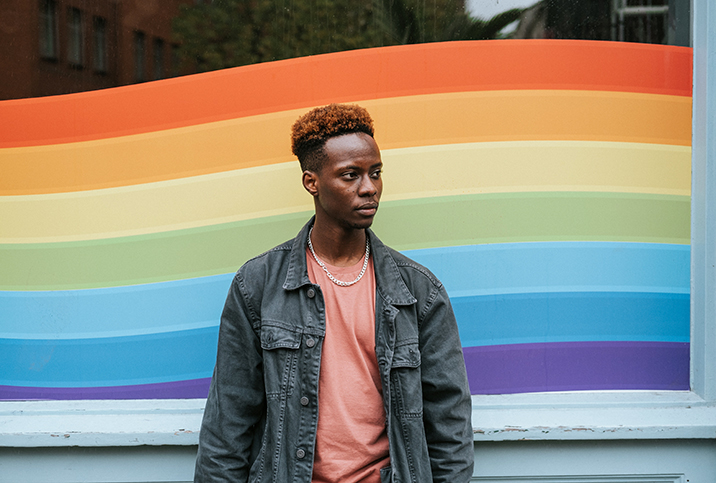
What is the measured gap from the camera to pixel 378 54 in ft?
8.68

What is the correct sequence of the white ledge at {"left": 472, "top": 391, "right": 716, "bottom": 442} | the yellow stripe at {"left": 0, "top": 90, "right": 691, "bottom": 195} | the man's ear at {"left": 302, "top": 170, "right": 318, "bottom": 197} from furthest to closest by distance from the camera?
the yellow stripe at {"left": 0, "top": 90, "right": 691, "bottom": 195}, the white ledge at {"left": 472, "top": 391, "right": 716, "bottom": 442}, the man's ear at {"left": 302, "top": 170, "right": 318, "bottom": 197}

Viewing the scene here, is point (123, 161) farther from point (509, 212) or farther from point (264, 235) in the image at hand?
point (509, 212)

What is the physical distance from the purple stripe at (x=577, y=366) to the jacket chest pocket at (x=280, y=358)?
3.52ft

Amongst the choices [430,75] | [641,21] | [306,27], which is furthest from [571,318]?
[306,27]

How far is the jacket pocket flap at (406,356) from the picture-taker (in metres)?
1.84

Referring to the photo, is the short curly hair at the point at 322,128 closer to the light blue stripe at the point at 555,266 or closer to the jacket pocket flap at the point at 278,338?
the jacket pocket flap at the point at 278,338

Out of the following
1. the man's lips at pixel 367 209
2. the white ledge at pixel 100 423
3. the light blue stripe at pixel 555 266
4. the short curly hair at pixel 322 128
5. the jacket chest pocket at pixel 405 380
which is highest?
the short curly hair at pixel 322 128

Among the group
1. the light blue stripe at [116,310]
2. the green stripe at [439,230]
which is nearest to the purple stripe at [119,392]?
the light blue stripe at [116,310]

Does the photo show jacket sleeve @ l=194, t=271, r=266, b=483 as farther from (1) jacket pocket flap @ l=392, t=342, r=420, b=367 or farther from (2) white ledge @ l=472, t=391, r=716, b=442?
(2) white ledge @ l=472, t=391, r=716, b=442

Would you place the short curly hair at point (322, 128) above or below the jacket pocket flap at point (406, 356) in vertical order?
above

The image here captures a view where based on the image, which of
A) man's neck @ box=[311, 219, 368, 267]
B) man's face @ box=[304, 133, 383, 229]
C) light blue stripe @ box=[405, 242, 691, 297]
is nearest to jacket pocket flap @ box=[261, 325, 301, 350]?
man's neck @ box=[311, 219, 368, 267]

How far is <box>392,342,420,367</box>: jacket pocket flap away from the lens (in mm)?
1842

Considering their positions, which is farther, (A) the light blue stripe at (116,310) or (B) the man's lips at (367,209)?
(A) the light blue stripe at (116,310)

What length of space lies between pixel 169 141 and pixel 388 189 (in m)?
1.03
